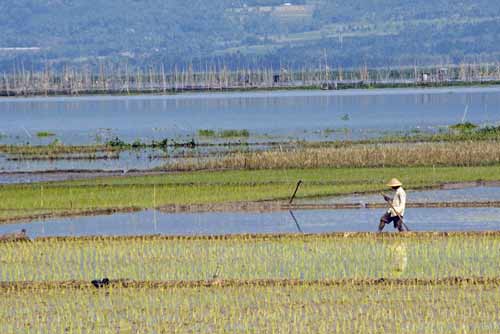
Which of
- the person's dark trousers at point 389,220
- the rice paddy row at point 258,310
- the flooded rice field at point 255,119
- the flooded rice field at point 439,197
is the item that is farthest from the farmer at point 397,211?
the flooded rice field at point 255,119

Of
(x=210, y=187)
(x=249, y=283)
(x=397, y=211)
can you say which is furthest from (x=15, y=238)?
(x=210, y=187)

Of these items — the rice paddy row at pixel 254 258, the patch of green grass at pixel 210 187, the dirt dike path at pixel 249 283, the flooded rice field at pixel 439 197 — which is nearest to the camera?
the dirt dike path at pixel 249 283

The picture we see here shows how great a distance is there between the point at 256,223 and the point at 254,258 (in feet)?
16.1

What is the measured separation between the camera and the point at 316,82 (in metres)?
151

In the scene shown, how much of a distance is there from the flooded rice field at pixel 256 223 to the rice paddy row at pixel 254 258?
2.18 metres

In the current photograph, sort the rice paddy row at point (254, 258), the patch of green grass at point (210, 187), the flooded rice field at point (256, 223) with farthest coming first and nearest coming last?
the patch of green grass at point (210, 187)
the flooded rice field at point (256, 223)
the rice paddy row at point (254, 258)

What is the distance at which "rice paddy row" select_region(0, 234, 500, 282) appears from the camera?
53.2 feet

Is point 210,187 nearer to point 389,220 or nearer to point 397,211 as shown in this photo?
point 389,220

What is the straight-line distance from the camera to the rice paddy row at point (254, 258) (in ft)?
53.2

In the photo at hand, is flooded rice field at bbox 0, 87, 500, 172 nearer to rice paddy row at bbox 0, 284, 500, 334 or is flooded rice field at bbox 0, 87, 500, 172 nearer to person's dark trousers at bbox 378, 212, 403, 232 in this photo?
person's dark trousers at bbox 378, 212, 403, 232

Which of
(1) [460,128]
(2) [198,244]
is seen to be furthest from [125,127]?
(2) [198,244]

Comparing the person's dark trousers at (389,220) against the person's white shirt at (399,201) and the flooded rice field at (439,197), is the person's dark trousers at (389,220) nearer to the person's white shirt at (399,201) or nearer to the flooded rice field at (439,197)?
the person's white shirt at (399,201)

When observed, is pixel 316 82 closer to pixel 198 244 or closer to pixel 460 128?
pixel 460 128

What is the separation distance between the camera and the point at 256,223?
2242 cm
